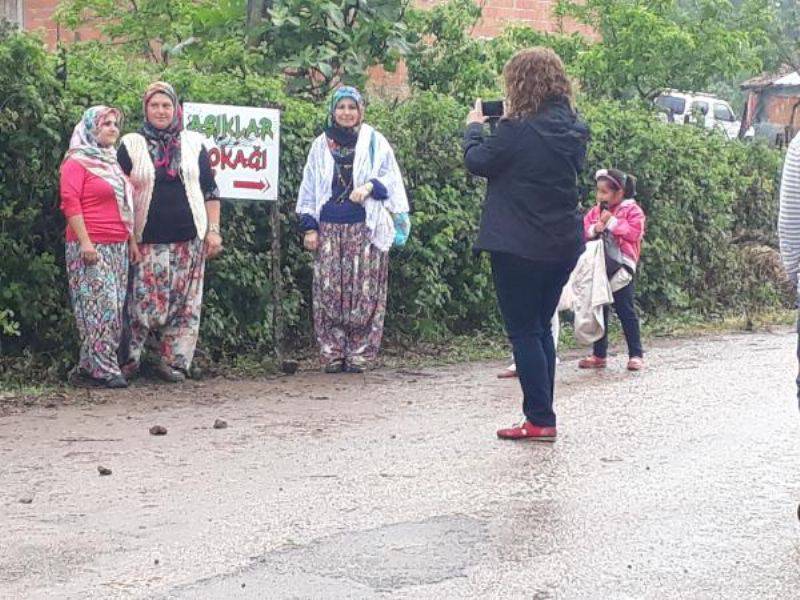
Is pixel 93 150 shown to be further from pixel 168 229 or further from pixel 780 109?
pixel 780 109

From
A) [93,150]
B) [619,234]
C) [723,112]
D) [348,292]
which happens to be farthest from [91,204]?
[723,112]

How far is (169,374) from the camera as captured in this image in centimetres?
1010

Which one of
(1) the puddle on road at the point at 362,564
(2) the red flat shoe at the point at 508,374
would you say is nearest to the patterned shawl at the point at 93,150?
(2) the red flat shoe at the point at 508,374

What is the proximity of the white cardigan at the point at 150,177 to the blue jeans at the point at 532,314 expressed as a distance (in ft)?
9.31

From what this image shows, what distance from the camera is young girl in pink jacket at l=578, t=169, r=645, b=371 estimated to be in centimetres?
1129

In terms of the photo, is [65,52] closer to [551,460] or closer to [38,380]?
[38,380]

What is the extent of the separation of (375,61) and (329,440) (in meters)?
6.34

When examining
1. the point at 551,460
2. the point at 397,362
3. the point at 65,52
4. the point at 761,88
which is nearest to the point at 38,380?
the point at 65,52

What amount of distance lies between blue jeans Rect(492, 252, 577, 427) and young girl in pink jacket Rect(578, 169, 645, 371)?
3309 mm

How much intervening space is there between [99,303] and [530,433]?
10.1 ft

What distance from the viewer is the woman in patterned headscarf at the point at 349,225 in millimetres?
10688

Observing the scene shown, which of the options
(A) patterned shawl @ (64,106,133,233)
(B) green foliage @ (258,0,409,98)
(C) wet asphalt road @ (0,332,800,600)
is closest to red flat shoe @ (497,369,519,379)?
(C) wet asphalt road @ (0,332,800,600)

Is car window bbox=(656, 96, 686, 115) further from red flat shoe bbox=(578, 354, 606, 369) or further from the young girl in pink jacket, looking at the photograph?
red flat shoe bbox=(578, 354, 606, 369)

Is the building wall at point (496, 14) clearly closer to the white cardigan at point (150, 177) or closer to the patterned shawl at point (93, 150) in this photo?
the white cardigan at point (150, 177)
